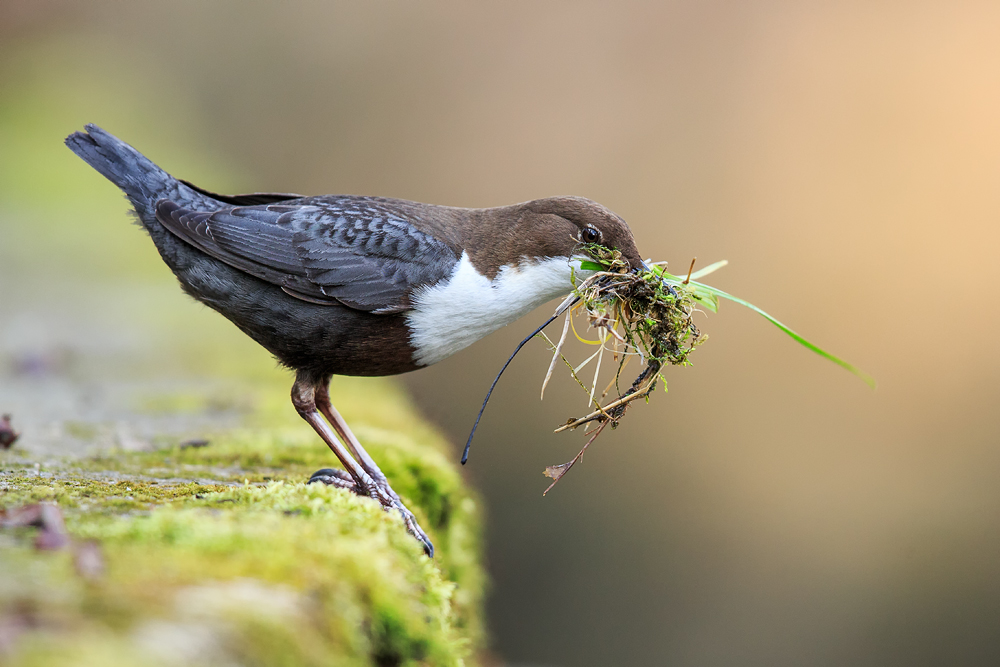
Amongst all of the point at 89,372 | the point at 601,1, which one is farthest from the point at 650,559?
the point at 601,1

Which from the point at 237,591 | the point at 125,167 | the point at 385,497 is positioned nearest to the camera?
the point at 237,591

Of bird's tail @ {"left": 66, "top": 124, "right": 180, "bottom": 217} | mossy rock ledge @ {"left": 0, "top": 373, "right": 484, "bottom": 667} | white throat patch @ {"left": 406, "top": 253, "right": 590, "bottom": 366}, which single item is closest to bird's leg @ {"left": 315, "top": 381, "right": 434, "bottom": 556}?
mossy rock ledge @ {"left": 0, "top": 373, "right": 484, "bottom": 667}

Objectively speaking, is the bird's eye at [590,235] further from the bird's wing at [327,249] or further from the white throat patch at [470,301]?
the bird's wing at [327,249]

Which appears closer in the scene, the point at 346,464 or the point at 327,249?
the point at 346,464

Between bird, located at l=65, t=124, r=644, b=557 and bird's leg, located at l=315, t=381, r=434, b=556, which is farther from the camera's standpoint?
bird, located at l=65, t=124, r=644, b=557

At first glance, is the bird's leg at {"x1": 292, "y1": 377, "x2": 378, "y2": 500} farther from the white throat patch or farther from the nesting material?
the nesting material

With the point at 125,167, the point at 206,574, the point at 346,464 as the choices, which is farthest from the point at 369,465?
the point at 125,167

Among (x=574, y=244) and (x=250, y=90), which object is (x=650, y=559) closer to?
(x=574, y=244)

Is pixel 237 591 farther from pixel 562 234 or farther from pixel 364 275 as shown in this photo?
pixel 562 234

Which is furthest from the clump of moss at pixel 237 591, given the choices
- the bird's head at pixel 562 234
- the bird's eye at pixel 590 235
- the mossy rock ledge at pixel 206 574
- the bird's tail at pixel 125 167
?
the bird's tail at pixel 125 167
